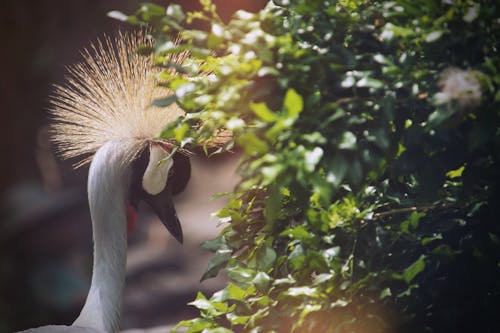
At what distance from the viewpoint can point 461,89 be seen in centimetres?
100

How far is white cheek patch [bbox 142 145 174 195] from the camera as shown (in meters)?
1.85

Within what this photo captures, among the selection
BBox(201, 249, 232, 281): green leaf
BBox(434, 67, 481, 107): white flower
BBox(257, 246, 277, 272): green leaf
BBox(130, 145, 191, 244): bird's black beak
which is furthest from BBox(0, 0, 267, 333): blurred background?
BBox(434, 67, 481, 107): white flower

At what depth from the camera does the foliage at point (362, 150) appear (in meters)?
1.02

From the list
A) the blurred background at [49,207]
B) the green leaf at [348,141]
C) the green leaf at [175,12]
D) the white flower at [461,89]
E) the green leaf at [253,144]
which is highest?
the green leaf at [175,12]

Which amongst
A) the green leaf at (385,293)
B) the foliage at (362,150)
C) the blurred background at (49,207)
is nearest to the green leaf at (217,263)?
the foliage at (362,150)

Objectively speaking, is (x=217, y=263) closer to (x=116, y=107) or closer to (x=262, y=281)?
(x=262, y=281)

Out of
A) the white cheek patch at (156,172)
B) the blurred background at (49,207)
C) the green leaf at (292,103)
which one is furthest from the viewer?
the blurred background at (49,207)

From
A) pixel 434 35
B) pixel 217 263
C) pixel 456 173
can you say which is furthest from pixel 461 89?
pixel 217 263

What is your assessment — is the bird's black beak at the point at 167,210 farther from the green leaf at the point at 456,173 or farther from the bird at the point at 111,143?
the green leaf at the point at 456,173

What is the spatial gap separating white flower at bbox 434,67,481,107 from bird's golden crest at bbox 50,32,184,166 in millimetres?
840

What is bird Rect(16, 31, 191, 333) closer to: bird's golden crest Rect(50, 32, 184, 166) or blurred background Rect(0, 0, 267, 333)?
bird's golden crest Rect(50, 32, 184, 166)

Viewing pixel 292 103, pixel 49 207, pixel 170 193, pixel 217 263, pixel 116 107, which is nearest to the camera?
pixel 292 103

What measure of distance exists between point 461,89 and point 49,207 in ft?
8.47

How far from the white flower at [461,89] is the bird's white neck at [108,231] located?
99 centimetres
